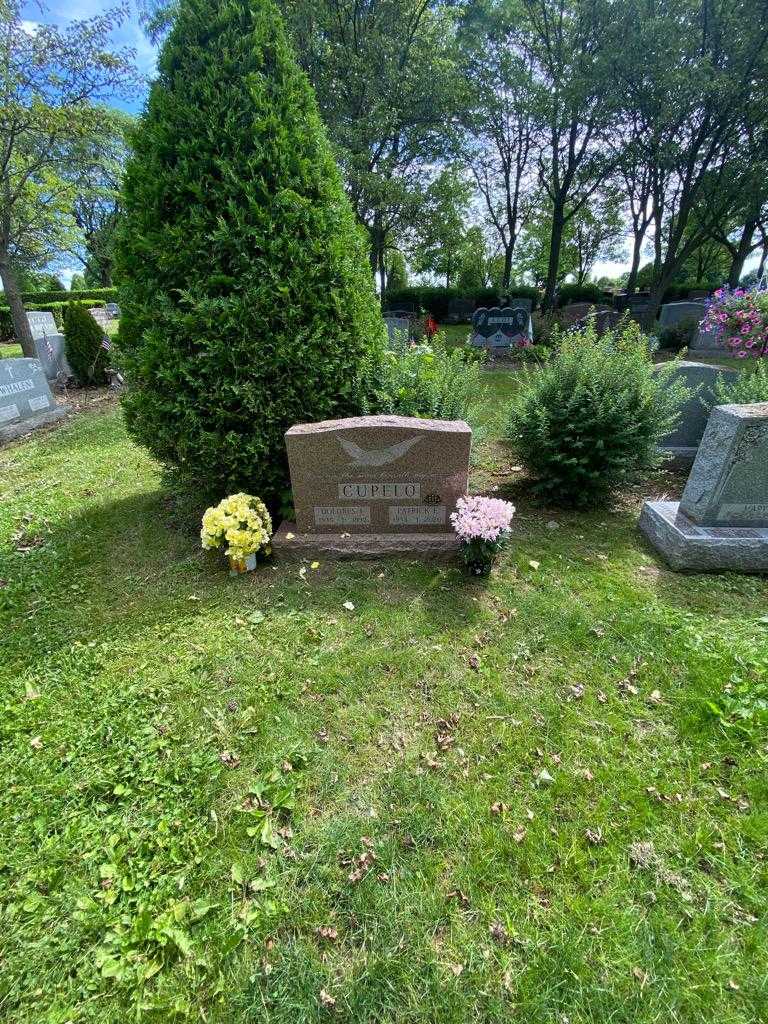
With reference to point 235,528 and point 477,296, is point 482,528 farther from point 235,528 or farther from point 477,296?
point 477,296

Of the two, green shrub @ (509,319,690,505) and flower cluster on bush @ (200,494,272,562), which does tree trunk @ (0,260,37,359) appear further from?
green shrub @ (509,319,690,505)

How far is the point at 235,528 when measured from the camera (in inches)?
135

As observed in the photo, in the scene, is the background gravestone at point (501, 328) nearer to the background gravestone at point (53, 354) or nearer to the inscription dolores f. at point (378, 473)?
the background gravestone at point (53, 354)

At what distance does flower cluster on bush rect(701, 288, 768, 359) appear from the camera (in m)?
6.71

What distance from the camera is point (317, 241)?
11.3ft

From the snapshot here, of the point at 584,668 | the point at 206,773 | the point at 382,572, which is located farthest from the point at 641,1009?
the point at 382,572

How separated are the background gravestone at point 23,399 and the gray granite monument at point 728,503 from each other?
915cm

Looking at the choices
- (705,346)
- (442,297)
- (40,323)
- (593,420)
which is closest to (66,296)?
(40,323)

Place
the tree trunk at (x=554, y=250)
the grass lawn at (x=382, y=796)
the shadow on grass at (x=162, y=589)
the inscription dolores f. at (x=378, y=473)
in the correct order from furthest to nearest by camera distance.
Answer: the tree trunk at (x=554, y=250) < the inscription dolores f. at (x=378, y=473) < the shadow on grass at (x=162, y=589) < the grass lawn at (x=382, y=796)

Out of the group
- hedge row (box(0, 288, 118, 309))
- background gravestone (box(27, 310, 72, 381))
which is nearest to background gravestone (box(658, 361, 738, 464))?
background gravestone (box(27, 310, 72, 381))

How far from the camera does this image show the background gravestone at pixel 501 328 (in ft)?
44.8

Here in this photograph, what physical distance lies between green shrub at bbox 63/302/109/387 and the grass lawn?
833cm

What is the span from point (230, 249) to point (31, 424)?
6.46 meters

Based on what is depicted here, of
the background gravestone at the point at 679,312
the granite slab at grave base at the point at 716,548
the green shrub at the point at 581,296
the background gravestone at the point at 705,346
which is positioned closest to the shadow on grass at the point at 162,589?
the granite slab at grave base at the point at 716,548
